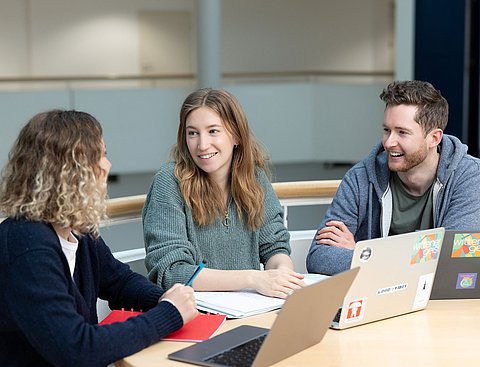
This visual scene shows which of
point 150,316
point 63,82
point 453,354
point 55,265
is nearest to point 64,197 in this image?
point 55,265

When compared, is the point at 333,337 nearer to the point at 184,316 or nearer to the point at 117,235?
the point at 184,316

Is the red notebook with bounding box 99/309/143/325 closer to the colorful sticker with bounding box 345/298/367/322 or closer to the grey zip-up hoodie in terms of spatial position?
the colorful sticker with bounding box 345/298/367/322

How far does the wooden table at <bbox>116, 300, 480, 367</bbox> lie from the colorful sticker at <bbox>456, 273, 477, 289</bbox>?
5.2 inches

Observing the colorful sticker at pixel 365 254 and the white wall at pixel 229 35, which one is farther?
the white wall at pixel 229 35

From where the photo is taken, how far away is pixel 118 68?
42.9 feet

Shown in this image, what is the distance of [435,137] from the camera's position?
125 inches

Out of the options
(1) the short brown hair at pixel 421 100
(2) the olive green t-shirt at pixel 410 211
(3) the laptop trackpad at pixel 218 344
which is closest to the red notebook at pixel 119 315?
(3) the laptop trackpad at pixel 218 344

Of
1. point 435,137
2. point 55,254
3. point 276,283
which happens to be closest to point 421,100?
point 435,137

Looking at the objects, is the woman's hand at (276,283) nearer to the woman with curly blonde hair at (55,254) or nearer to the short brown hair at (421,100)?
the woman with curly blonde hair at (55,254)

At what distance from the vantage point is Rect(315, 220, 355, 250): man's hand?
10.2 ft

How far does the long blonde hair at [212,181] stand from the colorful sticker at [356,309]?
0.74 meters

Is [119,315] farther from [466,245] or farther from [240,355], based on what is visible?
[466,245]

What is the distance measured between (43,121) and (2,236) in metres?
0.29

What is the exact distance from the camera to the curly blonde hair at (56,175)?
2.10 meters
